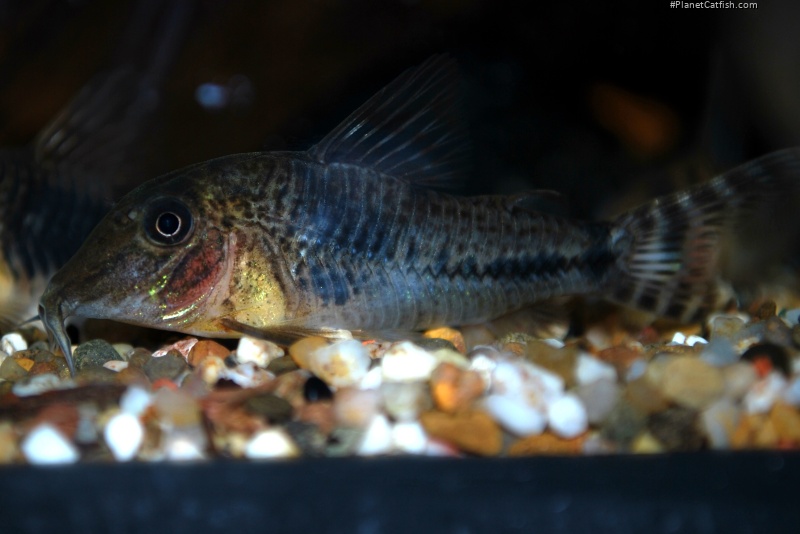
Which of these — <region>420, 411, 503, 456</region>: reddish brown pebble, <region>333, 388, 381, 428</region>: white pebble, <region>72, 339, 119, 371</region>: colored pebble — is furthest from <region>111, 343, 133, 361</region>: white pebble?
<region>420, 411, 503, 456</region>: reddish brown pebble

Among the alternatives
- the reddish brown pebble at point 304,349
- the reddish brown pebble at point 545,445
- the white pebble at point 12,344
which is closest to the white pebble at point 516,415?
the reddish brown pebble at point 545,445

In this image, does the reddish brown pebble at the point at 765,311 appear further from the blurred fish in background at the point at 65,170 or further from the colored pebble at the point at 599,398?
the blurred fish in background at the point at 65,170

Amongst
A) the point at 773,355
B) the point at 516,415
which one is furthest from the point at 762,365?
the point at 516,415

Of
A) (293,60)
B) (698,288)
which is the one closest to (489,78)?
(293,60)

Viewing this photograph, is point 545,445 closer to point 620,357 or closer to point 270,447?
point 620,357

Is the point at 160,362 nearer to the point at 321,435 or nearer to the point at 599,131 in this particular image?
the point at 321,435

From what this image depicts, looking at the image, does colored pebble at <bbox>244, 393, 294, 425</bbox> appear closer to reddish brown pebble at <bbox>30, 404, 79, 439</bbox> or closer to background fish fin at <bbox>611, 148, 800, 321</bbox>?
reddish brown pebble at <bbox>30, 404, 79, 439</bbox>
